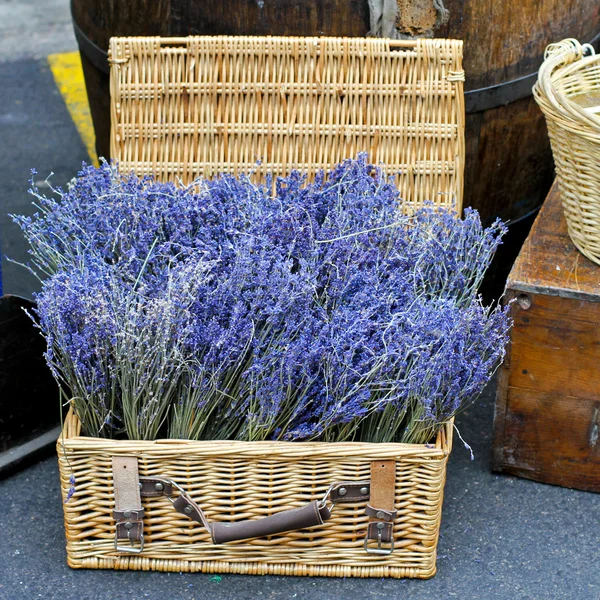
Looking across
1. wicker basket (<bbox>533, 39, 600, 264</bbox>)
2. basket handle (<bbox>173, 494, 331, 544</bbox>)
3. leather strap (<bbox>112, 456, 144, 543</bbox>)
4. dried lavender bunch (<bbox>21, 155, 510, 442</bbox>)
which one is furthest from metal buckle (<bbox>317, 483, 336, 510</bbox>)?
wicker basket (<bbox>533, 39, 600, 264</bbox>)

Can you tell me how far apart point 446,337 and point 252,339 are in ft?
1.34

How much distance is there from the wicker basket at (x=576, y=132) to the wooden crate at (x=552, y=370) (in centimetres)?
9

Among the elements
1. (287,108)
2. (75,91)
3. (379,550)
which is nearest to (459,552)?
(379,550)

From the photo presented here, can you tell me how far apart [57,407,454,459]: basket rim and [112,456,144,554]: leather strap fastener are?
0.03 metres

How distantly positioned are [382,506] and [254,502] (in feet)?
0.90

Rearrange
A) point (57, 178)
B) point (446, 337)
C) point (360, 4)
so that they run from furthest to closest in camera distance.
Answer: point (57, 178) → point (360, 4) → point (446, 337)

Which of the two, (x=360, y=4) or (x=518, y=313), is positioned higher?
(x=360, y=4)

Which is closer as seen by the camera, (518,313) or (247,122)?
→ (518,313)

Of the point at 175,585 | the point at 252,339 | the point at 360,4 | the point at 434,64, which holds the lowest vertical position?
the point at 175,585

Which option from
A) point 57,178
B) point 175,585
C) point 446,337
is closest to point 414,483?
point 446,337

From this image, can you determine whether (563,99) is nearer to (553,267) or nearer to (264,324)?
(553,267)

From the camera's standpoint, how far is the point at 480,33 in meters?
2.48

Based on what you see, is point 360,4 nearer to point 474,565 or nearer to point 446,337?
point 446,337

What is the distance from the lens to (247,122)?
2.51 m
